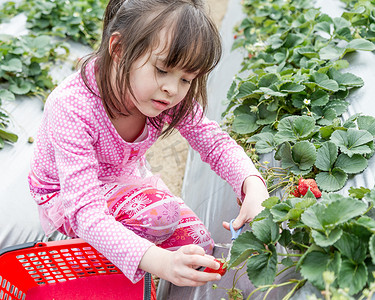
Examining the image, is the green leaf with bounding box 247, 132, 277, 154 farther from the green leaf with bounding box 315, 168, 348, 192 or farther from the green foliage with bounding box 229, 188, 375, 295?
the green foliage with bounding box 229, 188, 375, 295

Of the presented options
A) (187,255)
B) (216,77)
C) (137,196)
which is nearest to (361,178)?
(187,255)

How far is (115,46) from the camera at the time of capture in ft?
3.79

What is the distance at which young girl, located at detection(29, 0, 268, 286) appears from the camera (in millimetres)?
1068

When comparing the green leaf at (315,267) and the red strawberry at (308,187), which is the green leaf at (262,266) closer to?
the green leaf at (315,267)

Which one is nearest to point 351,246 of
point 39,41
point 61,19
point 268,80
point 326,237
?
point 326,237

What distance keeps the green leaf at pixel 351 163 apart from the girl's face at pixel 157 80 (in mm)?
474

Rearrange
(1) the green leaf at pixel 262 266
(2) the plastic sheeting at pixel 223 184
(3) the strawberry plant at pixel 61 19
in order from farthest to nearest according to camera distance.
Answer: (3) the strawberry plant at pixel 61 19 < (2) the plastic sheeting at pixel 223 184 < (1) the green leaf at pixel 262 266

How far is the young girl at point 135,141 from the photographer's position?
1068mm

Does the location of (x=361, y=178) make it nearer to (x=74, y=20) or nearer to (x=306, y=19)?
(x=306, y=19)

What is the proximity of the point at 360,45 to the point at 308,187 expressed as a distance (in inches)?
30.4

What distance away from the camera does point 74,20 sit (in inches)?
106

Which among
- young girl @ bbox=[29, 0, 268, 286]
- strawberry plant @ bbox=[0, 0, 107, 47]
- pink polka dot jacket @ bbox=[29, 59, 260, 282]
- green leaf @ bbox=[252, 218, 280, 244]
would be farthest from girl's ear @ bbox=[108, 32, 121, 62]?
strawberry plant @ bbox=[0, 0, 107, 47]

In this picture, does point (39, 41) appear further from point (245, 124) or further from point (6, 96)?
point (245, 124)

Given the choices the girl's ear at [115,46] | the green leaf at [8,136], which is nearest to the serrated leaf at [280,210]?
the girl's ear at [115,46]
